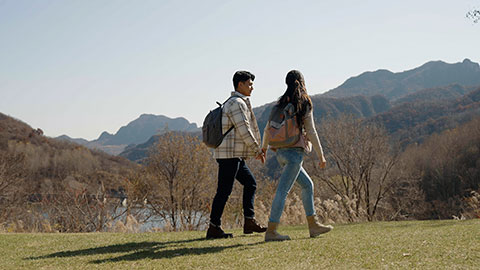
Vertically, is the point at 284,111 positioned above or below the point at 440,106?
below

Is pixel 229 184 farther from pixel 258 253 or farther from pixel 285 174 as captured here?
pixel 258 253

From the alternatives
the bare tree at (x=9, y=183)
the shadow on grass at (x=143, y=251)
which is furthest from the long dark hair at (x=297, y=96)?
the bare tree at (x=9, y=183)

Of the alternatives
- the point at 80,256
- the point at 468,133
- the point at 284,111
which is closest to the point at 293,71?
the point at 284,111

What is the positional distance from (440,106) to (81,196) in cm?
12371

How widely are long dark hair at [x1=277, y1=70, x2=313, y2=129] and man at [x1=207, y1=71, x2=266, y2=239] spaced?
483 mm

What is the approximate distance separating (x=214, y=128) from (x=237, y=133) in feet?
0.98

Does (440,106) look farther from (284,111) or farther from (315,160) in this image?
(284,111)

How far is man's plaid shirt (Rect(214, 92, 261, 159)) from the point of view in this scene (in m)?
5.13

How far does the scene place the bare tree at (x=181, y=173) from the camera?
2058 cm

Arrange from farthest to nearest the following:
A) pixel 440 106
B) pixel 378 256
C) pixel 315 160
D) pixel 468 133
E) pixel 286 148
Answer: pixel 440 106
pixel 468 133
pixel 315 160
pixel 286 148
pixel 378 256

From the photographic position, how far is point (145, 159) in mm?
21875

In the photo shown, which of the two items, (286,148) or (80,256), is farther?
(286,148)

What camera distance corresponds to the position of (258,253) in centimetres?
430

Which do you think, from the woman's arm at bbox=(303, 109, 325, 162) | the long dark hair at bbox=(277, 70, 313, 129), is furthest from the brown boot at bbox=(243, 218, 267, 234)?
the long dark hair at bbox=(277, 70, 313, 129)
